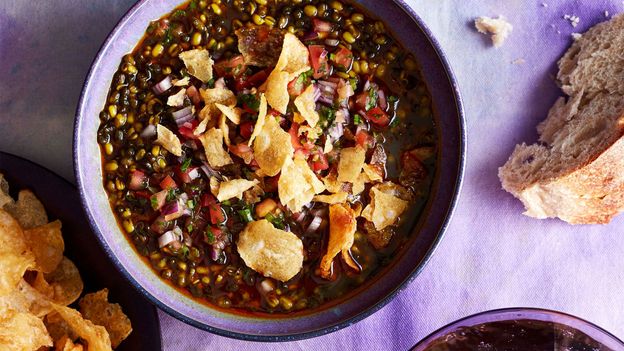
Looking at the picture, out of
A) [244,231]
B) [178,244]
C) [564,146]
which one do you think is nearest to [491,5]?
[564,146]

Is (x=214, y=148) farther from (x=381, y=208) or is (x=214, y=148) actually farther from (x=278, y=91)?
(x=381, y=208)

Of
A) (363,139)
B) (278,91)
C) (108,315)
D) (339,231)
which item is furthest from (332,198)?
(108,315)

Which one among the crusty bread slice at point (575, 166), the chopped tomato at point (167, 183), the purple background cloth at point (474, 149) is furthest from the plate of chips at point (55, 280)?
the crusty bread slice at point (575, 166)

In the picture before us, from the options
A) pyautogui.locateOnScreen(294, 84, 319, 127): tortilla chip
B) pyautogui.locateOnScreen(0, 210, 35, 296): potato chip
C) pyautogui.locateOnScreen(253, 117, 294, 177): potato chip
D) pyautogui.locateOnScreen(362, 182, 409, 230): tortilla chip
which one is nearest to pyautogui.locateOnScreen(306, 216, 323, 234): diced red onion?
pyautogui.locateOnScreen(362, 182, 409, 230): tortilla chip

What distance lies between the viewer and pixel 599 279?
3982 millimetres

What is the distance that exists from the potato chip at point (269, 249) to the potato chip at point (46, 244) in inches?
33.0

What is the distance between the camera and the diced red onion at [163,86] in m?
3.49

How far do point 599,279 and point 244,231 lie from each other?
1.92m

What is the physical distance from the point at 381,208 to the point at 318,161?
360 millimetres

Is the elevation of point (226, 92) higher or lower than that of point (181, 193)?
higher

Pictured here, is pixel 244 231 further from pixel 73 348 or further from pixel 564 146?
pixel 564 146

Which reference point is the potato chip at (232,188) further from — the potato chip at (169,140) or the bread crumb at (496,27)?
the bread crumb at (496,27)

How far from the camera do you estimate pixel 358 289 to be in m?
3.62

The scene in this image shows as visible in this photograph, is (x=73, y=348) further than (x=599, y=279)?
No
